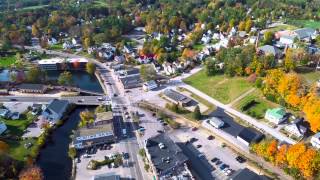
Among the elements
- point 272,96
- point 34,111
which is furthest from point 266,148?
point 34,111

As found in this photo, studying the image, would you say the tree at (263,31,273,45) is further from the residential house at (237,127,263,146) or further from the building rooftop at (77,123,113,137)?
the building rooftop at (77,123,113,137)

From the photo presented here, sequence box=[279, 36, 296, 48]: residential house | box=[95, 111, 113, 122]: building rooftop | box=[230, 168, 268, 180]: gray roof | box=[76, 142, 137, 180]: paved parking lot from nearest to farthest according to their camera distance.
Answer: box=[230, 168, 268, 180]: gray roof → box=[76, 142, 137, 180]: paved parking lot → box=[95, 111, 113, 122]: building rooftop → box=[279, 36, 296, 48]: residential house

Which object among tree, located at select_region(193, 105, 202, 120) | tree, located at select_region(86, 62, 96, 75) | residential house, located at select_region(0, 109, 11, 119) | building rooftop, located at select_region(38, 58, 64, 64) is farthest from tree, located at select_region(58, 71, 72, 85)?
tree, located at select_region(193, 105, 202, 120)

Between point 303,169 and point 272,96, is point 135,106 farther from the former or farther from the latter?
point 303,169

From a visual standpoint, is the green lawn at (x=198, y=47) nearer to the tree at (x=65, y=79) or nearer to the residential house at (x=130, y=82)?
the residential house at (x=130, y=82)

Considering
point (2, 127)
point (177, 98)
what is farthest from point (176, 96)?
point (2, 127)

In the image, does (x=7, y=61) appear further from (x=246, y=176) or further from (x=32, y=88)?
(x=246, y=176)

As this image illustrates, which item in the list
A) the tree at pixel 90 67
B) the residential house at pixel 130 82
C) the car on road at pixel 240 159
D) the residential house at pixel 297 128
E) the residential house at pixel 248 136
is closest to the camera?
the car on road at pixel 240 159

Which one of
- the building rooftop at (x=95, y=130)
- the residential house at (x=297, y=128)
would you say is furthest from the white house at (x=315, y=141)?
the building rooftop at (x=95, y=130)
